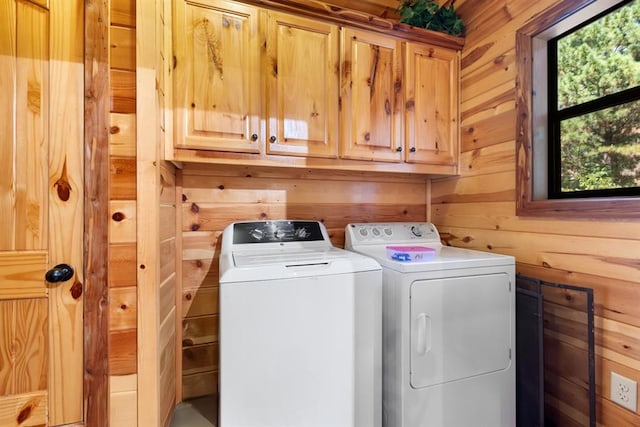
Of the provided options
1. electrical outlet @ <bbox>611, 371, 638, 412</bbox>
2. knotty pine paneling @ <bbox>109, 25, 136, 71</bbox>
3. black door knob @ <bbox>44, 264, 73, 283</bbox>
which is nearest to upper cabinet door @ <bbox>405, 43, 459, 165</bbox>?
electrical outlet @ <bbox>611, 371, 638, 412</bbox>

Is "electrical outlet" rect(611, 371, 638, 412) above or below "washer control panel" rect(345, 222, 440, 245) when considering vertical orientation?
below

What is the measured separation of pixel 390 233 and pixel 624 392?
3.93 feet

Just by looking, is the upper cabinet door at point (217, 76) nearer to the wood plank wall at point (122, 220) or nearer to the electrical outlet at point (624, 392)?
the wood plank wall at point (122, 220)

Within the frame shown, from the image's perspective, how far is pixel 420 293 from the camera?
128 cm

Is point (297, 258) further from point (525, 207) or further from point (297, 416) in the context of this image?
point (525, 207)

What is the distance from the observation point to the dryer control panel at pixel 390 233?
1.78 metres

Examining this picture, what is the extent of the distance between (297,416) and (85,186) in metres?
1.22

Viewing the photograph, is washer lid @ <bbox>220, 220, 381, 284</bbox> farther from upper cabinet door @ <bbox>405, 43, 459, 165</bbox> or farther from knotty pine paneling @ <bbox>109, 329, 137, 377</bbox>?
upper cabinet door @ <bbox>405, 43, 459, 165</bbox>

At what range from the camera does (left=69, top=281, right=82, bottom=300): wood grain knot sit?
3.71ft

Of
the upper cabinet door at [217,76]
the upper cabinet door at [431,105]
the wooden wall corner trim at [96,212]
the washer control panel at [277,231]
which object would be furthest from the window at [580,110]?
the wooden wall corner trim at [96,212]

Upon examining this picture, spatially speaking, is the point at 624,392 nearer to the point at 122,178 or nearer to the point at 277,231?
the point at 277,231

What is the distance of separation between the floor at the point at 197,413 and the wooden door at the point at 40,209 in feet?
1.69

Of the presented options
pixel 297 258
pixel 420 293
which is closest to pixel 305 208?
pixel 297 258

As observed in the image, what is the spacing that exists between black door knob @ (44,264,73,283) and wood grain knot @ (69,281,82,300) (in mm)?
36
